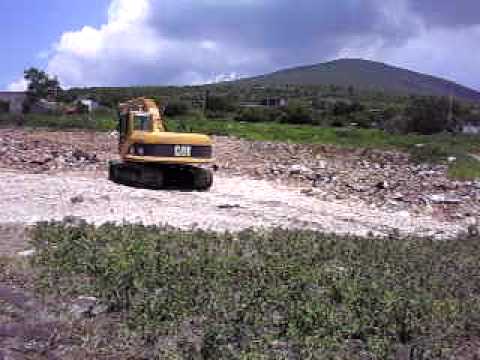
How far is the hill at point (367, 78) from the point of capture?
140 meters

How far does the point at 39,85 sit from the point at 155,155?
5172cm

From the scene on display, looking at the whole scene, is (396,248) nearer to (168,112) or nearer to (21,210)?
(21,210)

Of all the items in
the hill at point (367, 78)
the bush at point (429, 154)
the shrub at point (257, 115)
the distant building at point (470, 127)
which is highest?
the hill at point (367, 78)

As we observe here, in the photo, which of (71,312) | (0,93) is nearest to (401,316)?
(71,312)

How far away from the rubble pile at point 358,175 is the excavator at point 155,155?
2.85 metres

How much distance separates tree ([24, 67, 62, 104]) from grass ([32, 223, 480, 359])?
55712mm

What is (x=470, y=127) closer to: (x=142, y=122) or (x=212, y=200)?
(x=142, y=122)

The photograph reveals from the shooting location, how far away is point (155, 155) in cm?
1463

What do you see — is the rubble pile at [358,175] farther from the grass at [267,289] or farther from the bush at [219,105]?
the bush at [219,105]

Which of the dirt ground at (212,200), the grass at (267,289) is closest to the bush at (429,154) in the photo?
the dirt ground at (212,200)

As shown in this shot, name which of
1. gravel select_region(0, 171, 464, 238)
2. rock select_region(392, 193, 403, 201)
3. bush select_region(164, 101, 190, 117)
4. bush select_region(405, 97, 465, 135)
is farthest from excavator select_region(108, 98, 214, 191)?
bush select_region(405, 97, 465, 135)

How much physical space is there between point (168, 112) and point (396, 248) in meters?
39.5

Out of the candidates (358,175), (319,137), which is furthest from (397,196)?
(319,137)

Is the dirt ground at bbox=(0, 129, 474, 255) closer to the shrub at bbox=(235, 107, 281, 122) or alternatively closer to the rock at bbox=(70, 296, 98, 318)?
the rock at bbox=(70, 296, 98, 318)
